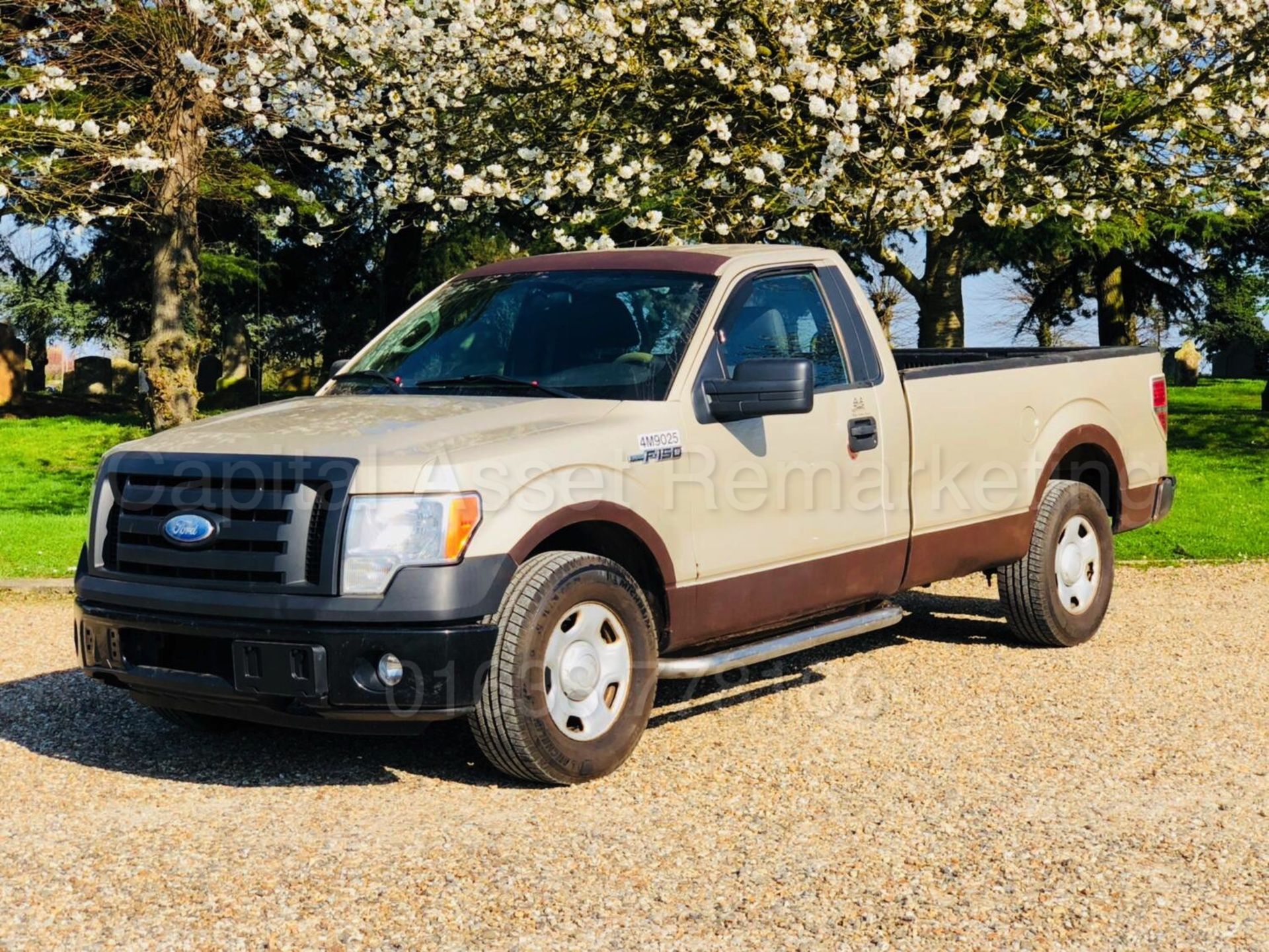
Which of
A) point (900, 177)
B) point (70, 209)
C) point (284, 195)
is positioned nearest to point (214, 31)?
point (70, 209)

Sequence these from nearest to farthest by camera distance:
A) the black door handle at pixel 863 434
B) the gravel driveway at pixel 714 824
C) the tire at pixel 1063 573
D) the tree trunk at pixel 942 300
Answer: the gravel driveway at pixel 714 824 → the black door handle at pixel 863 434 → the tire at pixel 1063 573 → the tree trunk at pixel 942 300

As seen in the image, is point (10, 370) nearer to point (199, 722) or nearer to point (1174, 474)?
point (1174, 474)

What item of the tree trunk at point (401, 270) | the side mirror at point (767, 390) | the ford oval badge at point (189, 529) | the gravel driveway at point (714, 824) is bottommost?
the gravel driveway at point (714, 824)

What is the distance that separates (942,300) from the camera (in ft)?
64.6

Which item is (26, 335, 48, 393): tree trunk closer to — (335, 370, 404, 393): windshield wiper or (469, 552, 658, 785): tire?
(335, 370, 404, 393): windshield wiper

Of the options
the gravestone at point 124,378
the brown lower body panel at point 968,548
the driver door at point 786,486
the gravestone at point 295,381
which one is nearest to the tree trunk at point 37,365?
the gravestone at point 124,378

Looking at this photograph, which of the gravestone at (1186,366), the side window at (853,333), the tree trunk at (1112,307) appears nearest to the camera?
the side window at (853,333)

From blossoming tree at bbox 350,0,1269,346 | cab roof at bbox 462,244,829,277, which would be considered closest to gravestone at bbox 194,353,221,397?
blossoming tree at bbox 350,0,1269,346

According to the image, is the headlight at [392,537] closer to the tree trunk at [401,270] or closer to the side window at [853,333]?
the side window at [853,333]

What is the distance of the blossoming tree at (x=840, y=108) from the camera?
13617 mm

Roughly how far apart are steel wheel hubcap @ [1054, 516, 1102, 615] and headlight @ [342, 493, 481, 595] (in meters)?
4.10

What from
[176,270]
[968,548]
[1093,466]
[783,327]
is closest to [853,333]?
[783,327]

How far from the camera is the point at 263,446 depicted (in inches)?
217

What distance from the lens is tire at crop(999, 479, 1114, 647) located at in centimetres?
810
